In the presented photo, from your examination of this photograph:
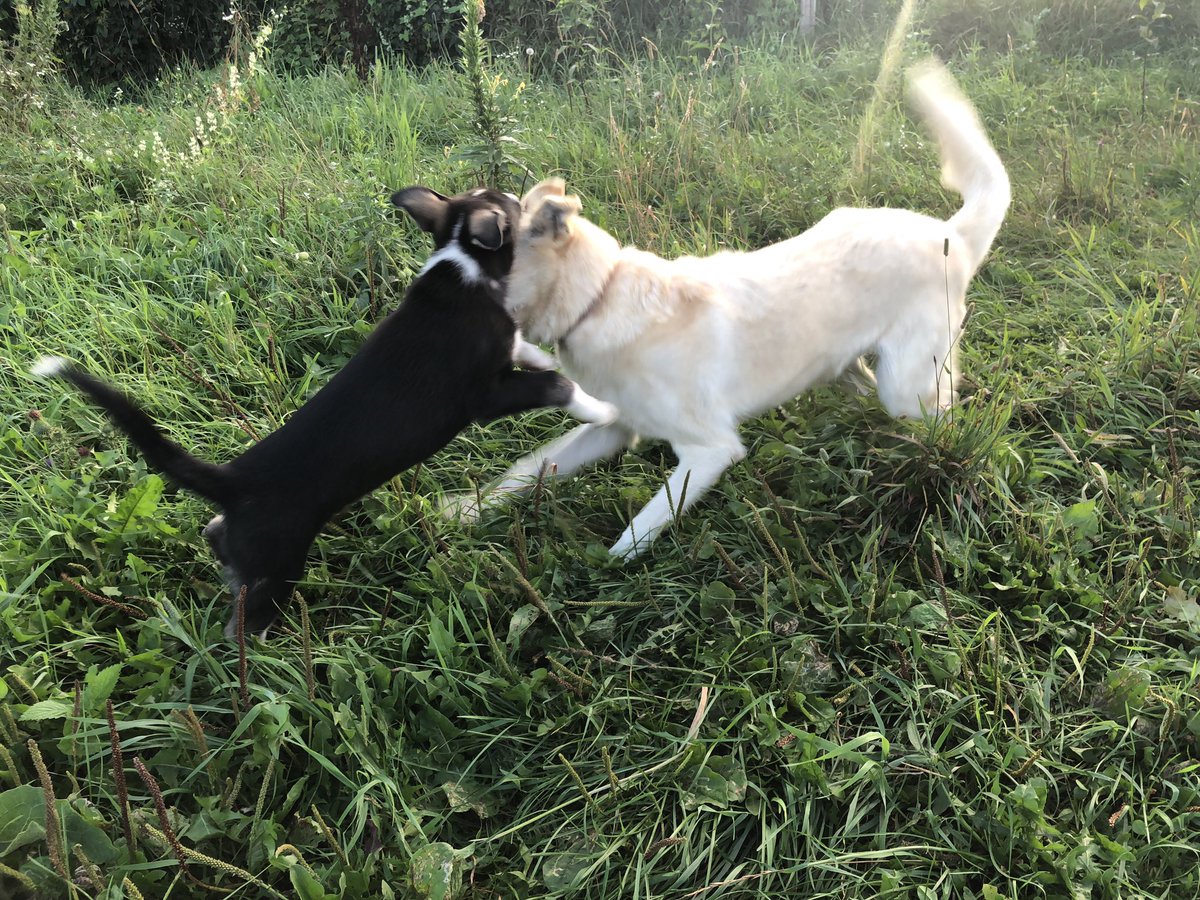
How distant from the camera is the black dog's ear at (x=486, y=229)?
2186 millimetres

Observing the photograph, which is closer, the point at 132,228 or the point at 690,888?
the point at 690,888

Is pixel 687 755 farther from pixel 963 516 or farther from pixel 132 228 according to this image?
pixel 132 228

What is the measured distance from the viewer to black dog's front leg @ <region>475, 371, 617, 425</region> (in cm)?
232

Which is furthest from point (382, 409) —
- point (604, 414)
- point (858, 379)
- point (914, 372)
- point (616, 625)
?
point (858, 379)

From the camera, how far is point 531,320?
245 cm

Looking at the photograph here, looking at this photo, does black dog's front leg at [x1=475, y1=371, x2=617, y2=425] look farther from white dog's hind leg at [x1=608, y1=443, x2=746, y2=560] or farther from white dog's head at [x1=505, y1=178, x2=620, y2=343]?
white dog's hind leg at [x1=608, y1=443, x2=746, y2=560]

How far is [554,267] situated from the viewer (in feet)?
7.84

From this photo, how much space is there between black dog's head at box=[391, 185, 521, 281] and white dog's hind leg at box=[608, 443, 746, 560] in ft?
2.80

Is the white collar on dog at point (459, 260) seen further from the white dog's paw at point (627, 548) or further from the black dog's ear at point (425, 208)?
the white dog's paw at point (627, 548)

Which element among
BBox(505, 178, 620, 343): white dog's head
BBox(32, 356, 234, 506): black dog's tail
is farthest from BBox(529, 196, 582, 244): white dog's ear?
BBox(32, 356, 234, 506): black dog's tail

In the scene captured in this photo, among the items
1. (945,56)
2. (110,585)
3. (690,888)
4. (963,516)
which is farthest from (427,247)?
(945,56)

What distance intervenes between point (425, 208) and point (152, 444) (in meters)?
1.07

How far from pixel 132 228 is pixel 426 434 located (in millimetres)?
2956

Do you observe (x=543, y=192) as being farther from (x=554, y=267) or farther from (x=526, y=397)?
(x=526, y=397)
